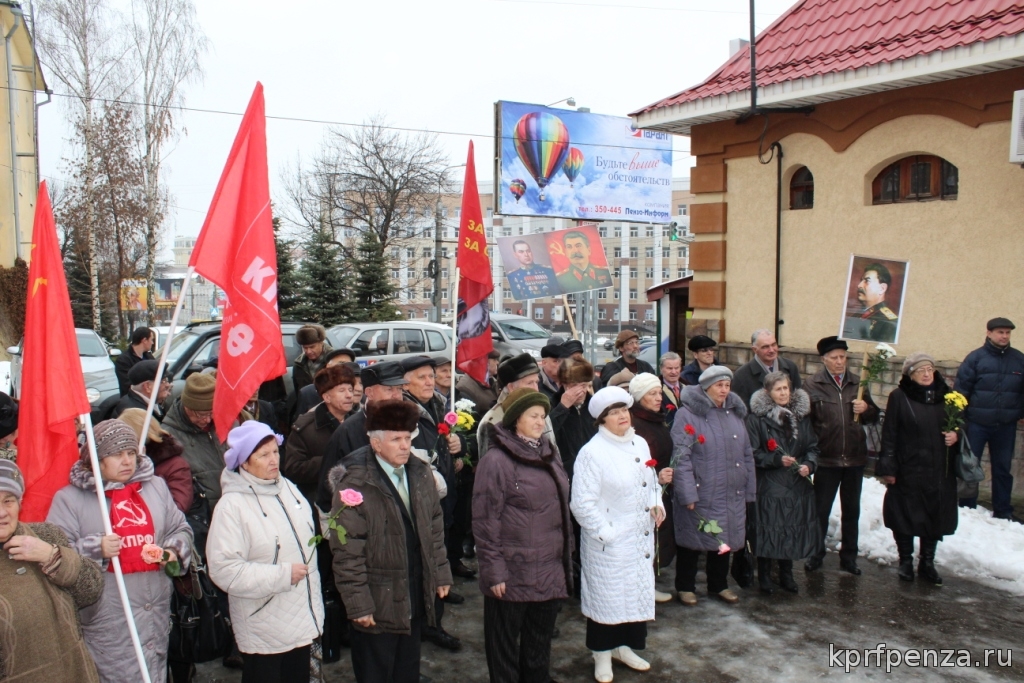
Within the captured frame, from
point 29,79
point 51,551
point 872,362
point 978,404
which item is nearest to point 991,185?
point 978,404

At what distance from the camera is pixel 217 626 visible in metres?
4.23

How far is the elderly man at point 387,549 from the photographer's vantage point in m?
4.06

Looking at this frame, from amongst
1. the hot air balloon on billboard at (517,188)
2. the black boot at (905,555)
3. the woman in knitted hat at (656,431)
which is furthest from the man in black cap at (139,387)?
the hot air balloon on billboard at (517,188)

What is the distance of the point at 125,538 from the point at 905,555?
576 cm

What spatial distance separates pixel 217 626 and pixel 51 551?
52.2 inches

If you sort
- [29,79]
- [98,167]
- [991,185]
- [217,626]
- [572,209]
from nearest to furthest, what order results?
[217,626] < [991,185] < [572,209] < [29,79] < [98,167]

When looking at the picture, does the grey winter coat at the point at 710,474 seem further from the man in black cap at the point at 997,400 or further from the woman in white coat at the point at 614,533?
the man in black cap at the point at 997,400

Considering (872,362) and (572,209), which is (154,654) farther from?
(572,209)

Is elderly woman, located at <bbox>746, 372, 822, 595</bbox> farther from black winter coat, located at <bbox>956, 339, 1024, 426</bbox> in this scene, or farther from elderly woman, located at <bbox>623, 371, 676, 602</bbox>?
black winter coat, located at <bbox>956, 339, 1024, 426</bbox>

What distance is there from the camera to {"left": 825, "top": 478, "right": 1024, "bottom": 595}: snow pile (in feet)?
21.6

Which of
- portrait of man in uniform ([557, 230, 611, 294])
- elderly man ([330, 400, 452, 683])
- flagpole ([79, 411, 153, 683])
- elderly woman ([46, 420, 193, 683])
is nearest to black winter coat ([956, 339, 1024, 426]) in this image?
elderly man ([330, 400, 452, 683])

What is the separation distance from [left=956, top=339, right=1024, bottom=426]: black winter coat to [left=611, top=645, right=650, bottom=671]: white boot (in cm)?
502

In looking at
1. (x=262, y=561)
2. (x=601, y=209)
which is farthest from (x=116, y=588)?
(x=601, y=209)

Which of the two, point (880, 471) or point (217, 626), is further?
point (880, 471)
